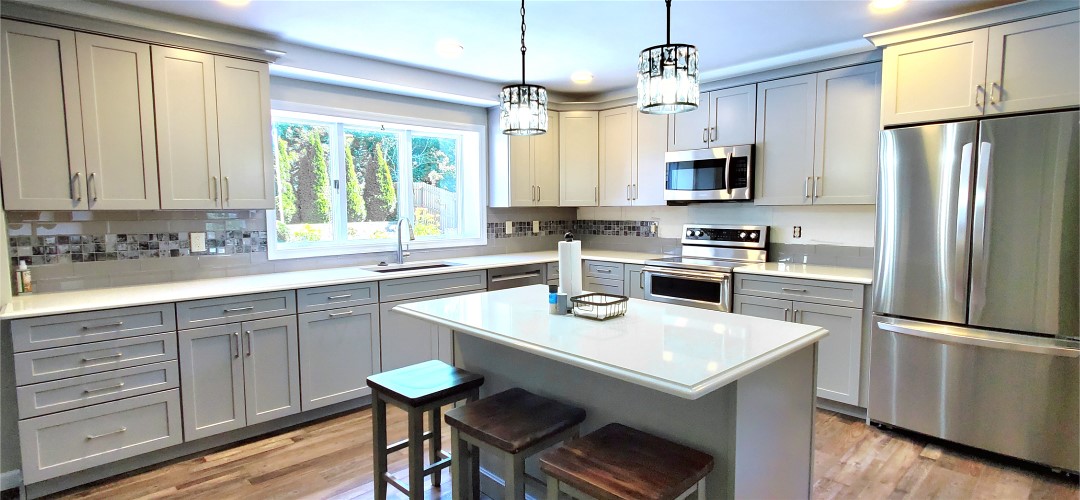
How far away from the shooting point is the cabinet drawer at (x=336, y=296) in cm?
306

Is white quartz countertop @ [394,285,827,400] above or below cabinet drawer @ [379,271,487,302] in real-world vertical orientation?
above

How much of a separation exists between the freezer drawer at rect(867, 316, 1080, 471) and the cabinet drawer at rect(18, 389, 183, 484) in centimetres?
377

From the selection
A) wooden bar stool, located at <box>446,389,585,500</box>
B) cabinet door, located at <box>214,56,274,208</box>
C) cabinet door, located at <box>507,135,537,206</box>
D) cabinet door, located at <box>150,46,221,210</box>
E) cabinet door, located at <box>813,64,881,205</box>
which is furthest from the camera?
cabinet door, located at <box>507,135,537,206</box>

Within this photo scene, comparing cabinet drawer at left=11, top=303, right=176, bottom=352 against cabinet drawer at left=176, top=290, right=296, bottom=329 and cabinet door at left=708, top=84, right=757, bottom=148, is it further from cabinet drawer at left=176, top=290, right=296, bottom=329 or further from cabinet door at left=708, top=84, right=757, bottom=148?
cabinet door at left=708, top=84, right=757, bottom=148

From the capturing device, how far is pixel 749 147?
12.4 feet

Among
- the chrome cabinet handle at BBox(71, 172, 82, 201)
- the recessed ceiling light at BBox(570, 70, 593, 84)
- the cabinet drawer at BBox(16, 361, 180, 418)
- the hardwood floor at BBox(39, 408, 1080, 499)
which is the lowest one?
the hardwood floor at BBox(39, 408, 1080, 499)

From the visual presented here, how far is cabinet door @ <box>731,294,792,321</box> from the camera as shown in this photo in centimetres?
340

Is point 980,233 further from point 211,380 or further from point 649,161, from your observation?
point 211,380

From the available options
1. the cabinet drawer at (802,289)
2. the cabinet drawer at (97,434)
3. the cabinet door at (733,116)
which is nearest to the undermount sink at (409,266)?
the cabinet drawer at (97,434)

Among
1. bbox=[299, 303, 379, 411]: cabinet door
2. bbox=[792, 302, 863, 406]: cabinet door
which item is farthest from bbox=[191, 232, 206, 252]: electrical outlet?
bbox=[792, 302, 863, 406]: cabinet door

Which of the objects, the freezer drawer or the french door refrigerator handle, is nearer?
the freezer drawer

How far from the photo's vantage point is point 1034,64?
252 centimetres

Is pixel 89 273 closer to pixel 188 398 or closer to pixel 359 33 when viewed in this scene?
pixel 188 398

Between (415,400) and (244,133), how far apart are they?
80.9 inches
